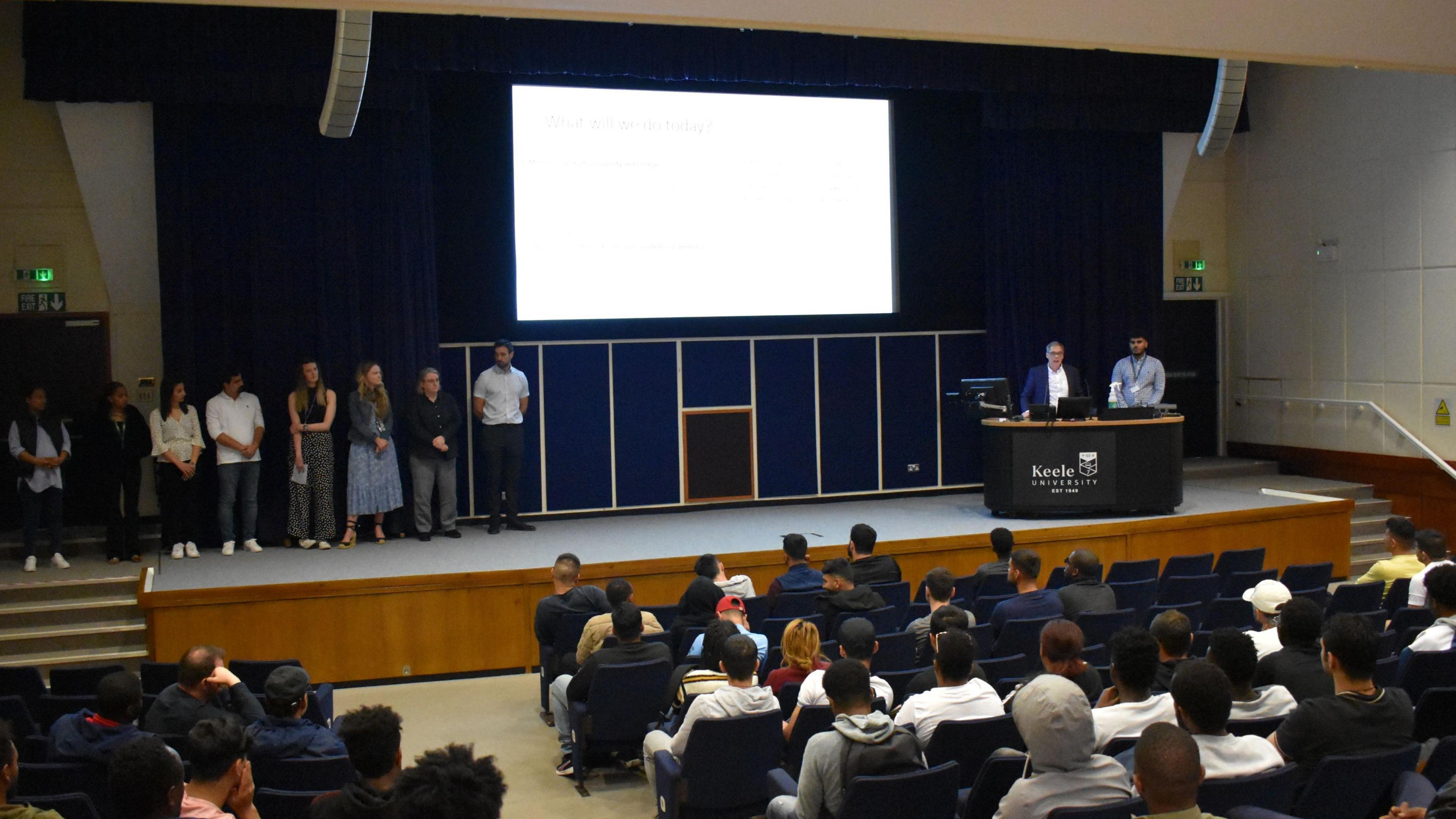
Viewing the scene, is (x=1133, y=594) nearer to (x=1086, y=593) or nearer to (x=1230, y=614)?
(x=1230, y=614)

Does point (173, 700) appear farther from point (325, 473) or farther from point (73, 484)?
point (73, 484)

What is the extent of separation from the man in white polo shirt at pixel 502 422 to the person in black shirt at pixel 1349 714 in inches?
273

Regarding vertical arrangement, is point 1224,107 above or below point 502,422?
above

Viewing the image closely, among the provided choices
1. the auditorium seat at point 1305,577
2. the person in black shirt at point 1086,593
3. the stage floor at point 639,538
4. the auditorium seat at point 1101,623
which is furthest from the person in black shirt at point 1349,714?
the stage floor at point 639,538

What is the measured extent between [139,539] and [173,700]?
15.9ft

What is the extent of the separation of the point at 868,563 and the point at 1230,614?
6.35 feet

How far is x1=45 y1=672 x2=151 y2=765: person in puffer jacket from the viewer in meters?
3.90

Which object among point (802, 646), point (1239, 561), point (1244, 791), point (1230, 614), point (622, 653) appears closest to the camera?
point (1244, 791)

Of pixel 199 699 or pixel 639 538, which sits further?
pixel 639 538

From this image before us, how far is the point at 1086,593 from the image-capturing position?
19.4 ft

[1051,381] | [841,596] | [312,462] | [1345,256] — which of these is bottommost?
[841,596]

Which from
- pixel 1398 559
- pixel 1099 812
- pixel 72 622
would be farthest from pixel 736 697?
pixel 72 622

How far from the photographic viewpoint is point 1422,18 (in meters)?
6.73

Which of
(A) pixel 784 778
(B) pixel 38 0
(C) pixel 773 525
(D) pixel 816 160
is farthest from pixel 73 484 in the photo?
(A) pixel 784 778
